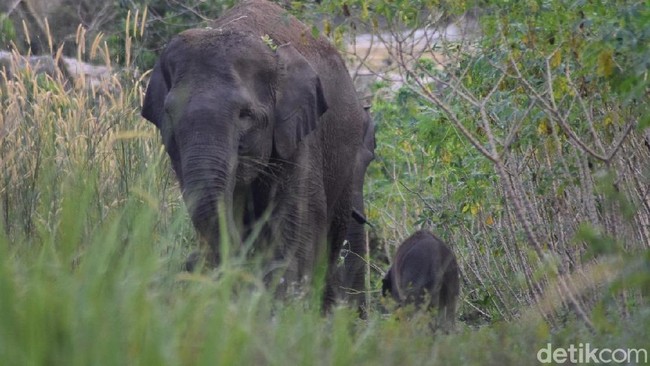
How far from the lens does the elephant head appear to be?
26.2 ft

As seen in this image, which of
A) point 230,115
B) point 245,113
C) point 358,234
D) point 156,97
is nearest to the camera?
point 230,115

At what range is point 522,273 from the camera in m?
8.59

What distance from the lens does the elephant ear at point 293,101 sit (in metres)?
8.95

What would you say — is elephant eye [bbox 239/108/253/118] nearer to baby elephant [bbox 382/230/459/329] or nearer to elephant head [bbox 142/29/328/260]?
elephant head [bbox 142/29/328/260]

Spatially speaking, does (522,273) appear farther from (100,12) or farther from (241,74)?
(100,12)

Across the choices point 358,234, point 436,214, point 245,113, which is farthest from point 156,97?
point 358,234

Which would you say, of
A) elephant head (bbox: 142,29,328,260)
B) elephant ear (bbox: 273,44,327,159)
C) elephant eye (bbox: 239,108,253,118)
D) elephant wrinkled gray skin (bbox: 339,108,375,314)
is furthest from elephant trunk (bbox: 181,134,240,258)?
elephant wrinkled gray skin (bbox: 339,108,375,314)

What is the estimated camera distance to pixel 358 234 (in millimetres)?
12031

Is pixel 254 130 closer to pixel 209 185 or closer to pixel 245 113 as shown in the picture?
pixel 245 113

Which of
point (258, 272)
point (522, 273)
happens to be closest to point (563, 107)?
point (522, 273)

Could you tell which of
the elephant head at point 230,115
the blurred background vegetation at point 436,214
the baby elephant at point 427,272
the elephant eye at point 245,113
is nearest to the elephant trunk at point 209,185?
the elephant head at point 230,115

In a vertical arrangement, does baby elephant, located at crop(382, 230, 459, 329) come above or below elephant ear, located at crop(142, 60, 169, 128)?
below

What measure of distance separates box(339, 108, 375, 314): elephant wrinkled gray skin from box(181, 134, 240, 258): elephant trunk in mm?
2793

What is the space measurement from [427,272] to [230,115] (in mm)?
1782
